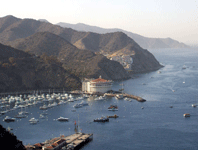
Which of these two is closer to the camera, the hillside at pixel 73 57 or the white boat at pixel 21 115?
the white boat at pixel 21 115

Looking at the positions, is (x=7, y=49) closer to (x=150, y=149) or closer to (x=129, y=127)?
(x=129, y=127)

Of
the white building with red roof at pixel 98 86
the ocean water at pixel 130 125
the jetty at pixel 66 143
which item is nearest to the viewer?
the jetty at pixel 66 143

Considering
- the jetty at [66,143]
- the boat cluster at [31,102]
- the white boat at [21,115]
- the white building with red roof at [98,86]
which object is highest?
the white building with red roof at [98,86]

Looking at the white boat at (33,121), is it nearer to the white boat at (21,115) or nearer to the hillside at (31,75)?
the white boat at (21,115)

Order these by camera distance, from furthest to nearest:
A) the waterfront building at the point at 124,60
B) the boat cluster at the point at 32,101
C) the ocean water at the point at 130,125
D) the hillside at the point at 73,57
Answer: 1. the waterfront building at the point at 124,60
2. the hillside at the point at 73,57
3. the boat cluster at the point at 32,101
4. the ocean water at the point at 130,125

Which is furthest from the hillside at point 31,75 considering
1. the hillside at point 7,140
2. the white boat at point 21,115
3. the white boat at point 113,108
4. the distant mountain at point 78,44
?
the hillside at point 7,140

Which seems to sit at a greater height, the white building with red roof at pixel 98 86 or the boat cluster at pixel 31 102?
the white building with red roof at pixel 98 86
